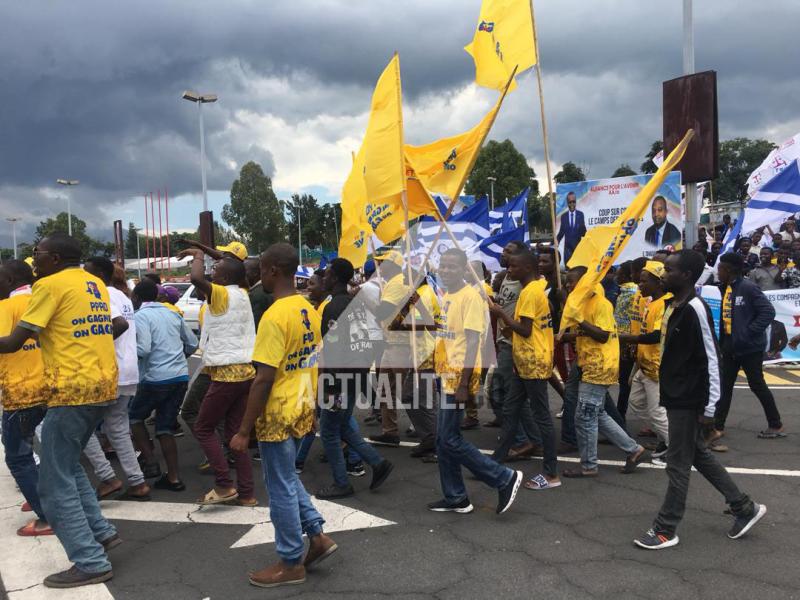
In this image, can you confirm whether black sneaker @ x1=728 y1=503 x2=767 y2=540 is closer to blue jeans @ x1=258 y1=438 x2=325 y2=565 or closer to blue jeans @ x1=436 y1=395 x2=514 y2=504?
blue jeans @ x1=436 y1=395 x2=514 y2=504

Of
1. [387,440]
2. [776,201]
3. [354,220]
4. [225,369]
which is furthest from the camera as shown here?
[776,201]

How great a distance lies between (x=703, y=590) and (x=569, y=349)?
12.7 feet

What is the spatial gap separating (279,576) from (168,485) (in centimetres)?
218

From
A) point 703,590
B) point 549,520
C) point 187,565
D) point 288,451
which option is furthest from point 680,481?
point 187,565

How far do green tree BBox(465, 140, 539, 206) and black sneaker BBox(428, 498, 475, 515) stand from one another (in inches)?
2068

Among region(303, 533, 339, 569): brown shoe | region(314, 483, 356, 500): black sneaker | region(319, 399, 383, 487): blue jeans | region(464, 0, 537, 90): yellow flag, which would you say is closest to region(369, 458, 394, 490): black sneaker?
region(319, 399, 383, 487): blue jeans

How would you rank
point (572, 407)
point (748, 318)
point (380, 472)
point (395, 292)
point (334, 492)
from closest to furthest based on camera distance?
point (334, 492), point (380, 472), point (395, 292), point (572, 407), point (748, 318)

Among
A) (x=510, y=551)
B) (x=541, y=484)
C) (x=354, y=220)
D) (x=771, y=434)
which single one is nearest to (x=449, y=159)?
(x=354, y=220)

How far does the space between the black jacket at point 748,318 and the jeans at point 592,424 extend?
72.3 inches

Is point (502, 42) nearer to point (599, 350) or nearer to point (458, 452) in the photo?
point (599, 350)

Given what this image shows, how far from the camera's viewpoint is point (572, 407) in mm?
6008

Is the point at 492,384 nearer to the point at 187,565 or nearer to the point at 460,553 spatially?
the point at 460,553

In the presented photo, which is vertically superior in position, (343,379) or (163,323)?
(163,323)

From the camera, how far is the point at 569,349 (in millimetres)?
7141
